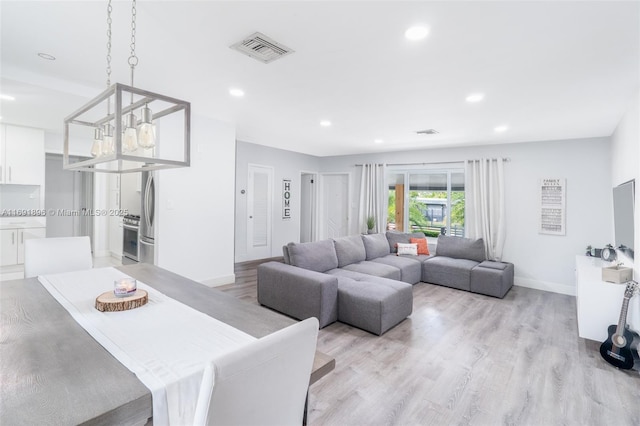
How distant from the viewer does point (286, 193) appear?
282 inches

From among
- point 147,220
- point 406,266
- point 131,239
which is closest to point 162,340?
point 147,220

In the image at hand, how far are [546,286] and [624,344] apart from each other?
2501 mm

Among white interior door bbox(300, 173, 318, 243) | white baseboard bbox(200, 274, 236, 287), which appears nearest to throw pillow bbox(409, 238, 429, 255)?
white interior door bbox(300, 173, 318, 243)

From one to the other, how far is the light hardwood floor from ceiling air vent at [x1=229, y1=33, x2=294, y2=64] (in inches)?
98.4

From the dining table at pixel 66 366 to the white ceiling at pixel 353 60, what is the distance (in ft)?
5.63

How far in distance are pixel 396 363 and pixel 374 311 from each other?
587 mm

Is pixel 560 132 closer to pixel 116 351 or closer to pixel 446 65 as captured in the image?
pixel 446 65

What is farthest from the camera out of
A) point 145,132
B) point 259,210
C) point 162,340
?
point 259,210

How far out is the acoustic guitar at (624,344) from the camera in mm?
2531

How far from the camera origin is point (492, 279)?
14.3 ft

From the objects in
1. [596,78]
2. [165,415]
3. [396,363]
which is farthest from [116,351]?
[596,78]

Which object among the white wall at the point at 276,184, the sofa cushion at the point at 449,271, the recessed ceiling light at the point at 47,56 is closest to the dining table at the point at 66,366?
the recessed ceiling light at the point at 47,56

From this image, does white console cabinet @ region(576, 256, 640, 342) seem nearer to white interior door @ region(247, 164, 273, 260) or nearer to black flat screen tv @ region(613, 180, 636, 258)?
black flat screen tv @ region(613, 180, 636, 258)

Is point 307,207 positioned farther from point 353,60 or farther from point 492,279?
point 353,60
